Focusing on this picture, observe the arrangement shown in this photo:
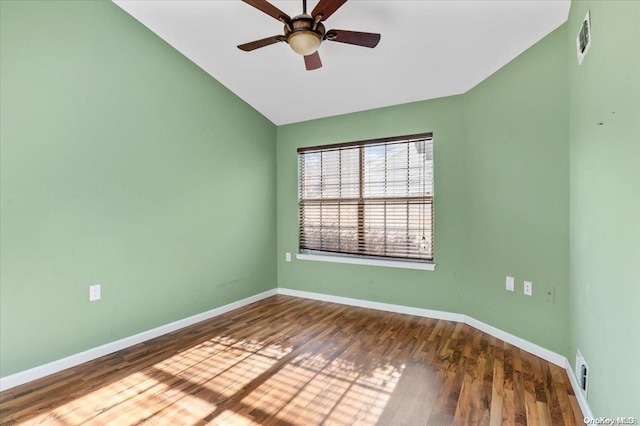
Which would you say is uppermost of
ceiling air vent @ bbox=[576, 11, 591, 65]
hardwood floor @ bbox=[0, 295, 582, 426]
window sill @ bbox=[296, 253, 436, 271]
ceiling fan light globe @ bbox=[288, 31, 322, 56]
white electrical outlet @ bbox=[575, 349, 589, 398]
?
ceiling fan light globe @ bbox=[288, 31, 322, 56]

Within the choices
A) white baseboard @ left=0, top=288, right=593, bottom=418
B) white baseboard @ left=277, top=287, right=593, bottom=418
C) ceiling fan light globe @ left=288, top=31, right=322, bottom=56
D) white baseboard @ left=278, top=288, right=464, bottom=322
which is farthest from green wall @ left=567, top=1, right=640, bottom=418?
ceiling fan light globe @ left=288, top=31, right=322, bottom=56

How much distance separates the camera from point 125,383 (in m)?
2.15

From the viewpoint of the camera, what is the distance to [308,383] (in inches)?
85.4

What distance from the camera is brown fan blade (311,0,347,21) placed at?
1852 millimetres

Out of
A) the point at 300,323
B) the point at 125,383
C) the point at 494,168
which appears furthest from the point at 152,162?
the point at 494,168

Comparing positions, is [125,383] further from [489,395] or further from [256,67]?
[256,67]

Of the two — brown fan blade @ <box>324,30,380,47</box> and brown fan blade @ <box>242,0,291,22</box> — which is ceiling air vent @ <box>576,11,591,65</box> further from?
brown fan blade @ <box>242,0,291,22</box>

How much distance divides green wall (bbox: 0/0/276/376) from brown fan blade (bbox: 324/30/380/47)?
1.83m

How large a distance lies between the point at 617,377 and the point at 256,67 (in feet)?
11.6

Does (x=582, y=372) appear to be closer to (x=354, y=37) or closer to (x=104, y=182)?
(x=354, y=37)

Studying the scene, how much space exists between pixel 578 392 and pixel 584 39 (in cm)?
216

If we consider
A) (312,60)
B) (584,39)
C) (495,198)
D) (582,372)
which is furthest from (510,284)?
(312,60)

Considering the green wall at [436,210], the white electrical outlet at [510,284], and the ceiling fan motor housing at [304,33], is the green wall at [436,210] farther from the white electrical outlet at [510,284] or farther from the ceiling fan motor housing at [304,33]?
the ceiling fan motor housing at [304,33]

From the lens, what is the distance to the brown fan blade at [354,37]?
2.11m
